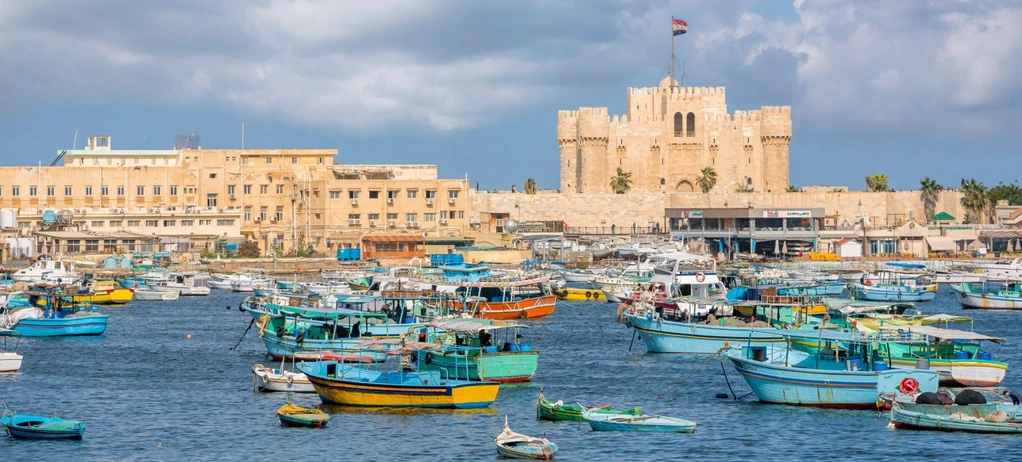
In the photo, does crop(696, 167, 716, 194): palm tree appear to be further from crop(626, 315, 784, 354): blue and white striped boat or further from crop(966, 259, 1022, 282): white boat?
crop(626, 315, 784, 354): blue and white striped boat

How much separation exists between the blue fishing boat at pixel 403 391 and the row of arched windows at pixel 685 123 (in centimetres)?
8228

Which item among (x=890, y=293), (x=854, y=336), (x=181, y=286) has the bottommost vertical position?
(x=890, y=293)

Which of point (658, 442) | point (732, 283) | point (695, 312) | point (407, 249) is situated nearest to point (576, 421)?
point (658, 442)

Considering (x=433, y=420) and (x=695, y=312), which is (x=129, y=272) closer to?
(x=695, y=312)

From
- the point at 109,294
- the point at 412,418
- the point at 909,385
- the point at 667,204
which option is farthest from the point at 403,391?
the point at 667,204

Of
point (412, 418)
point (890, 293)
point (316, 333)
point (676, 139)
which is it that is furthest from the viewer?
point (676, 139)

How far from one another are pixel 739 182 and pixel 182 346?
235 ft

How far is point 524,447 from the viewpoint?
28.5 meters

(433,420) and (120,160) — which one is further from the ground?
(120,160)

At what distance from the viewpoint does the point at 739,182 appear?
115 m

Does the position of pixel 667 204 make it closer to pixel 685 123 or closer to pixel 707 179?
pixel 707 179

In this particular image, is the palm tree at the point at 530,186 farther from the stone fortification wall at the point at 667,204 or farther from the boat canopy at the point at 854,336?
the boat canopy at the point at 854,336

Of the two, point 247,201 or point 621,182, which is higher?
point 621,182

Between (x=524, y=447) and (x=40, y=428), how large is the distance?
10378 millimetres
